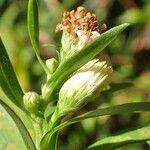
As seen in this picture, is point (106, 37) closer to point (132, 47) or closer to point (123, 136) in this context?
point (123, 136)

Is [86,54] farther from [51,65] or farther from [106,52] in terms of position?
[106,52]

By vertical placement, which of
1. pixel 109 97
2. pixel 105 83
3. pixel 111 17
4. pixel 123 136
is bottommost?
pixel 109 97

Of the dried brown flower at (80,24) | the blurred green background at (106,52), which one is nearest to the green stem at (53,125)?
the dried brown flower at (80,24)

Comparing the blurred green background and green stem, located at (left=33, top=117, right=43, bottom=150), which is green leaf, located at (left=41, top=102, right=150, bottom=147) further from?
the blurred green background

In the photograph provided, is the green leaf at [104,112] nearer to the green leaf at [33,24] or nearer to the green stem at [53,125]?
the green stem at [53,125]

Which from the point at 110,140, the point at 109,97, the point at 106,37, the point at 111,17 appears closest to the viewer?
the point at 106,37

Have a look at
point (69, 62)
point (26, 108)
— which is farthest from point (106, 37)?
point (26, 108)

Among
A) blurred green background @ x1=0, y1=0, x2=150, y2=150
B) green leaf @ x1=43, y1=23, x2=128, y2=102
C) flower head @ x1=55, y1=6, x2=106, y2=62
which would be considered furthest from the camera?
blurred green background @ x1=0, y1=0, x2=150, y2=150

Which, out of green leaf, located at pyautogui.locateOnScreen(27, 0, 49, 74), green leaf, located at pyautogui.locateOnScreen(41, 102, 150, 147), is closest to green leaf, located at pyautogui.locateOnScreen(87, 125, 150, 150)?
green leaf, located at pyautogui.locateOnScreen(41, 102, 150, 147)
